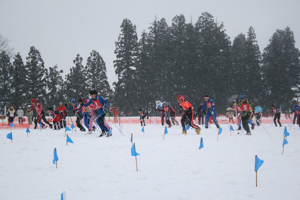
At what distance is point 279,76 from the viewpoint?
4716 centimetres

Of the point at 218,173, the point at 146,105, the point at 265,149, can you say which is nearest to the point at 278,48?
the point at 146,105

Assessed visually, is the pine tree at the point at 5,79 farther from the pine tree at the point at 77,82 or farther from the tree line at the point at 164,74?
the pine tree at the point at 77,82

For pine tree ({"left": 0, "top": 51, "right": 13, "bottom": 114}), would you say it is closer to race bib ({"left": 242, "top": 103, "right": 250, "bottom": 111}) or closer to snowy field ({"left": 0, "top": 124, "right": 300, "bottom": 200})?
race bib ({"left": 242, "top": 103, "right": 250, "bottom": 111})

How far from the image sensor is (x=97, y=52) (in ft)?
154

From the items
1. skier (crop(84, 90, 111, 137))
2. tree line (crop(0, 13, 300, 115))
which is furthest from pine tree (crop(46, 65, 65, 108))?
skier (crop(84, 90, 111, 137))

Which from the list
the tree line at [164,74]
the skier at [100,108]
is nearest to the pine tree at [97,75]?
the tree line at [164,74]

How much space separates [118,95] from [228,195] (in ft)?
137

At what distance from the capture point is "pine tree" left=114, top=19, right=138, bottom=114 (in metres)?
44.4

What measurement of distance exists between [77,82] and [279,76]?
32676 mm

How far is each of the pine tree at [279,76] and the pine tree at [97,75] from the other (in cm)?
2638

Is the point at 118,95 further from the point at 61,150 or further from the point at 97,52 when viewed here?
the point at 61,150

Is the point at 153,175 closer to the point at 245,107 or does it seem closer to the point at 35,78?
the point at 245,107

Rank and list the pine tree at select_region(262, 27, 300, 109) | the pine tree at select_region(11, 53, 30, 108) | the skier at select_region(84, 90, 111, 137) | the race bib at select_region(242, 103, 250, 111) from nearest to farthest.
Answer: the skier at select_region(84, 90, 111, 137) → the race bib at select_region(242, 103, 250, 111) → the pine tree at select_region(11, 53, 30, 108) → the pine tree at select_region(262, 27, 300, 109)

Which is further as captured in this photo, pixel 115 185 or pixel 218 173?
pixel 218 173
